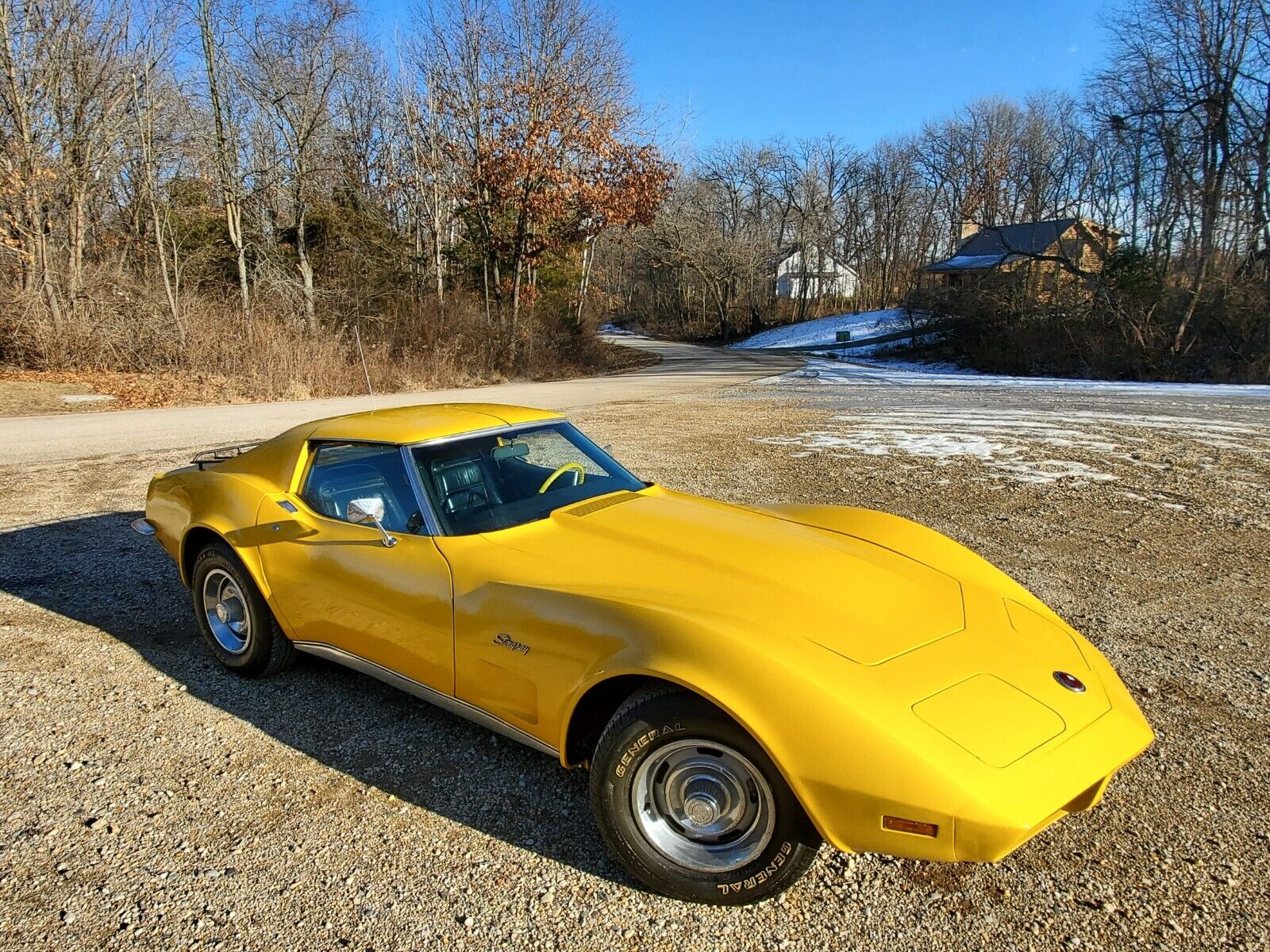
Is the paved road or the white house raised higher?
the white house

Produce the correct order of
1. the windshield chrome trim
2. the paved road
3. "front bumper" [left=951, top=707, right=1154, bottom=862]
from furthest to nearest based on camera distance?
1. the paved road
2. the windshield chrome trim
3. "front bumper" [left=951, top=707, right=1154, bottom=862]

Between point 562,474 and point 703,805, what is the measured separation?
1649 millimetres

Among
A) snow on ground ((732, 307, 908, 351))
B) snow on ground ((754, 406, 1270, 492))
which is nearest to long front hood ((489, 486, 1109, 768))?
snow on ground ((754, 406, 1270, 492))

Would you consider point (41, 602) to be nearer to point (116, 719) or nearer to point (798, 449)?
point (116, 719)

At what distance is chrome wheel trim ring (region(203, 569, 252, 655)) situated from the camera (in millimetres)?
3594

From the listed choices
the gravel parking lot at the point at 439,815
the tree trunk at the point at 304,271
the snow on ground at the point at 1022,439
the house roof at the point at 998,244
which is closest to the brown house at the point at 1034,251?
the house roof at the point at 998,244

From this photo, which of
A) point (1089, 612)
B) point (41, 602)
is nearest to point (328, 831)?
point (41, 602)

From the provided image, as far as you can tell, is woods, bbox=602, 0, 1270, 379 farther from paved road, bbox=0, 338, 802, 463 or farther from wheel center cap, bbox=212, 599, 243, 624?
wheel center cap, bbox=212, 599, 243, 624

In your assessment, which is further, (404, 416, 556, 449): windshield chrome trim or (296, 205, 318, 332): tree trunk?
(296, 205, 318, 332): tree trunk

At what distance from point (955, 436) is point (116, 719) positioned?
9.57 meters

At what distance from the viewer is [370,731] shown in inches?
123

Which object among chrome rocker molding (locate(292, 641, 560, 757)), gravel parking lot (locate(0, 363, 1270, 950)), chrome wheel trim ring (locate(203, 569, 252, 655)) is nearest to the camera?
gravel parking lot (locate(0, 363, 1270, 950))

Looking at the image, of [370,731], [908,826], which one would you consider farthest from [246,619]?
[908,826]

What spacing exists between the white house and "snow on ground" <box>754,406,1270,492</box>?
44174 mm
